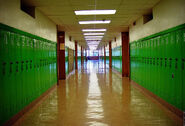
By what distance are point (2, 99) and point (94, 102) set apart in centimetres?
261

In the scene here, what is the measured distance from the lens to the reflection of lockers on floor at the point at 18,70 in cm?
325

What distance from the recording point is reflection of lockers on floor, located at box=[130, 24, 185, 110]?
3.74 m

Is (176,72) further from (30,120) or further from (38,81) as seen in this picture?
(38,81)

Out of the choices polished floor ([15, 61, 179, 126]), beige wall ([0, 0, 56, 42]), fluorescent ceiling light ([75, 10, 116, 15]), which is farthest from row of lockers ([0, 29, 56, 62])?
fluorescent ceiling light ([75, 10, 116, 15])

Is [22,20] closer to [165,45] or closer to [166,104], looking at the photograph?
[165,45]

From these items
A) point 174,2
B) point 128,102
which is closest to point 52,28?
point 128,102

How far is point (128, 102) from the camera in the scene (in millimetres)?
5055

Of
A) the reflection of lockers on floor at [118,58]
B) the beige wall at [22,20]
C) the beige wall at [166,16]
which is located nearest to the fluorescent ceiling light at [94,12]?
the beige wall at [22,20]

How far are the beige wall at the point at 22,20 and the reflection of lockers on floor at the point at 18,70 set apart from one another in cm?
16

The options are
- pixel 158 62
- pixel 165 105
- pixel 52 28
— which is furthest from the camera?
pixel 52 28

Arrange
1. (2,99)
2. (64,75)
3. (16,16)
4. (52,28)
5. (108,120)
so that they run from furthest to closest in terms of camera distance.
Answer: (64,75) < (52,28) < (16,16) < (108,120) < (2,99)

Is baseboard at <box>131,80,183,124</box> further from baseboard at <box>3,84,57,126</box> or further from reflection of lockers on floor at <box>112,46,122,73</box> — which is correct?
reflection of lockers on floor at <box>112,46,122,73</box>

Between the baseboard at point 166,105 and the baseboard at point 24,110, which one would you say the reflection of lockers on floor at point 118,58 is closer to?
the baseboard at point 166,105

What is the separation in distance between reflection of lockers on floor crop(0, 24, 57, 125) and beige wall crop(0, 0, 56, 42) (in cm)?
16
